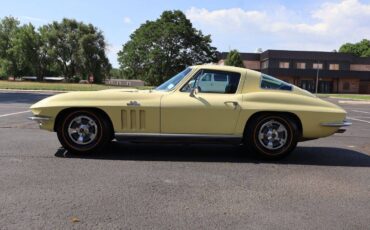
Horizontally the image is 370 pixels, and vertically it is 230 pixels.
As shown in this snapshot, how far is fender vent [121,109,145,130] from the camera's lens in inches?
251

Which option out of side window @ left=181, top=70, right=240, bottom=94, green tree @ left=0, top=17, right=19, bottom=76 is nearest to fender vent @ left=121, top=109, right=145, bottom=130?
side window @ left=181, top=70, right=240, bottom=94

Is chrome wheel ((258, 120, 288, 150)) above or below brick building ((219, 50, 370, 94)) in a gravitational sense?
below

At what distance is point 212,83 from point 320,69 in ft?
246

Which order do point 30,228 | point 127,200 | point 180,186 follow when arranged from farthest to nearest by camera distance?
point 180,186 → point 127,200 → point 30,228

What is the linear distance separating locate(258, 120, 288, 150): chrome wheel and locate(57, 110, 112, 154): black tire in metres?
2.37

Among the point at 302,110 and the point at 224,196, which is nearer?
the point at 224,196

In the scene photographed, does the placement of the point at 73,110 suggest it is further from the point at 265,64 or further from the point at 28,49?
the point at 265,64

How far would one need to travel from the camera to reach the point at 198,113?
6.37 m

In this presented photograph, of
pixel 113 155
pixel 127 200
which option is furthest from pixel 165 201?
pixel 113 155

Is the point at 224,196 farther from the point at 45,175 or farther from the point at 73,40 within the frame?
the point at 73,40

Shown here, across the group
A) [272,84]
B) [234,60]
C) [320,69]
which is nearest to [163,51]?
[234,60]

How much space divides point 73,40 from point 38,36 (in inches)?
298

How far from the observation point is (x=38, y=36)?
7331cm

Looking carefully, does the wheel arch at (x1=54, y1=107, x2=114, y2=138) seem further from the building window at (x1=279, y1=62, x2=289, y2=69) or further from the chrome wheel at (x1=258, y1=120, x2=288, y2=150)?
the building window at (x1=279, y1=62, x2=289, y2=69)
